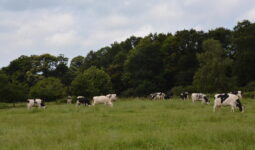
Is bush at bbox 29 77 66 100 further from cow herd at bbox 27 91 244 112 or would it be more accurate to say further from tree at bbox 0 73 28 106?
cow herd at bbox 27 91 244 112

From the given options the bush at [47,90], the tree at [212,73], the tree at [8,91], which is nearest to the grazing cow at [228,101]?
the tree at [212,73]

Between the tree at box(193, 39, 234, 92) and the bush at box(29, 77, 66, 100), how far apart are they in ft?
78.6

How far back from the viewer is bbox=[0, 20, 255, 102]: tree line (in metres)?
50.0

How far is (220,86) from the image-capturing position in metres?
49.1

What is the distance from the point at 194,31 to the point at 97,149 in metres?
62.3

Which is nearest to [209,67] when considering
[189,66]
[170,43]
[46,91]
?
[189,66]

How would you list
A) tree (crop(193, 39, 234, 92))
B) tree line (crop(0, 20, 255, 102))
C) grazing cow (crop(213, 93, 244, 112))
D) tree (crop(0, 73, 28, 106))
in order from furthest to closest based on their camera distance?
tree line (crop(0, 20, 255, 102)) → tree (crop(193, 39, 234, 92)) → tree (crop(0, 73, 28, 106)) → grazing cow (crop(213, 93, 244, 112))

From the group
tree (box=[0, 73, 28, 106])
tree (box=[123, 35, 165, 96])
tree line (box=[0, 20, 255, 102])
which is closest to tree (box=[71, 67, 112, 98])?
tree line (box=[0, 20, 255, 102])

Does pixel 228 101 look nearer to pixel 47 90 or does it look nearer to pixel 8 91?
pixel 8 91

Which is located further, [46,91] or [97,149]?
[46,91]

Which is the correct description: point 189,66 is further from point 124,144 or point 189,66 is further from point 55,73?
point 124,144

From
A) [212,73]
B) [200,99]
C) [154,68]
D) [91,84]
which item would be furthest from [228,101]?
[154,68]

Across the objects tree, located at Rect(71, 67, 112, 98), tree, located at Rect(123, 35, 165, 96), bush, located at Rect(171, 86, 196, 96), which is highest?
tree, located at Rect(123, 35, 165, 96)

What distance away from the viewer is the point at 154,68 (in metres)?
70.6
